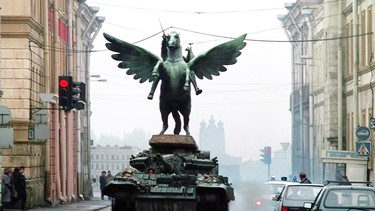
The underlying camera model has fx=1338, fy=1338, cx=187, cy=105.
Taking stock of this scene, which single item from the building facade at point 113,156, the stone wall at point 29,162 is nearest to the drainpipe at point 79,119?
the stone wall at point 29,162

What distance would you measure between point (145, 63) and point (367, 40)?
2434 cm

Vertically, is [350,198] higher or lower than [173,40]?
lower

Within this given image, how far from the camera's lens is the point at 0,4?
1751 inches

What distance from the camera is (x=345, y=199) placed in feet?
73.8

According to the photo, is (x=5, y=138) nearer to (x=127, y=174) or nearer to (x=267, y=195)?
(x=127, y=174)

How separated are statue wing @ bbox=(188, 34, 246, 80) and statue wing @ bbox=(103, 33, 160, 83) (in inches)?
45.2

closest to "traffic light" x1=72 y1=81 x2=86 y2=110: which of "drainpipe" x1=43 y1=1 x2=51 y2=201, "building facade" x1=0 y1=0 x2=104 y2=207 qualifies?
"building facade" x1=0 y1=0 x2=104 y2=207

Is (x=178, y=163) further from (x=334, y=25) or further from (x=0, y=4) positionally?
(x=334, y=25)

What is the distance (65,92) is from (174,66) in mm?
5566

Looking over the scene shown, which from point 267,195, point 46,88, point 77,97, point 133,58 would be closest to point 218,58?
point 133,58

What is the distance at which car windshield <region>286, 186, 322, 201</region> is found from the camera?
97.7ft

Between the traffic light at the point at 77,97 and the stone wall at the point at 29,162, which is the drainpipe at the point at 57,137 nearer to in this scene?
the stone wall at the point at 29,162

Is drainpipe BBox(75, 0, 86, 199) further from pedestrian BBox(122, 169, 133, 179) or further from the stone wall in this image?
pedestrian BBox(122, 169, 133, 179)

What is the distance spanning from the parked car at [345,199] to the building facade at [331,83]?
22100 millimetres
